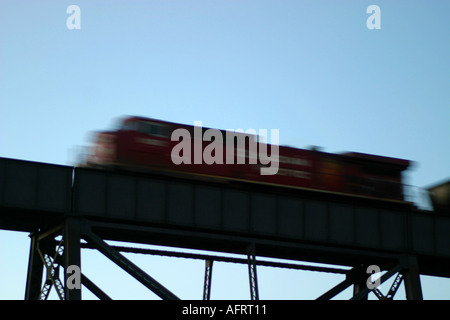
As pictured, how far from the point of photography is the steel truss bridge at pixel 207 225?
3606cm

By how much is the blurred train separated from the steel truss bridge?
1.79ft

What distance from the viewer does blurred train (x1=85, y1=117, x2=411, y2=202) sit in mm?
40750

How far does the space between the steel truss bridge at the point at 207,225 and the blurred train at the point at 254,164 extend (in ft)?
1.79

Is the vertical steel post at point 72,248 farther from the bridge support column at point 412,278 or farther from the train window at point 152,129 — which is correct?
the bridge support column at point 412,278

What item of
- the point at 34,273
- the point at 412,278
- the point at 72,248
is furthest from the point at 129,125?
the point at 412,278

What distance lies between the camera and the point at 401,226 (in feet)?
140

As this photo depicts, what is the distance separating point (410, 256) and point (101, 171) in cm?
1572

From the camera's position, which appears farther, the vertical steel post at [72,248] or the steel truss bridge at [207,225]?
the steel truss bridge at [207,225]

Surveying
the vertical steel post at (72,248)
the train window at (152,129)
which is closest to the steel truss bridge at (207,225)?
the vertical steel post at (72,248)

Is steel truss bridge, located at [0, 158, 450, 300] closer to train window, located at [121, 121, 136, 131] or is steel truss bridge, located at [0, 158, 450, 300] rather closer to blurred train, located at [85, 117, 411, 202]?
blurred train, located at [85, 117, 411, 202]
